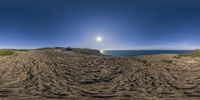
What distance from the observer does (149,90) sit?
685 inches

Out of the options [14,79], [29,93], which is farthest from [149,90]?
[14,79]

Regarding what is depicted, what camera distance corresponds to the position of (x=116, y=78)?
875 inches

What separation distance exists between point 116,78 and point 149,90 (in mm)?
5347

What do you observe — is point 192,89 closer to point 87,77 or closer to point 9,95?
point 87,77

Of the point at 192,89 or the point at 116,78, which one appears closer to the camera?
the point at 192,89

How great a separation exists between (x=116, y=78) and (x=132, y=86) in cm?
364

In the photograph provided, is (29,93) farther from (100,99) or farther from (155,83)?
(155,83)

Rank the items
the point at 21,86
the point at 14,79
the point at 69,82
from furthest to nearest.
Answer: the point at 14,79 → the point at 69,82 → the point at 21,86

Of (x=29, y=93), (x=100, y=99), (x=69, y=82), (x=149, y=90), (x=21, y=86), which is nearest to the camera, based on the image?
(x=100, y=99)

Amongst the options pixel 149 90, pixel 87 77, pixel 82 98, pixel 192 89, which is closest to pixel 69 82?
pixel 87 77

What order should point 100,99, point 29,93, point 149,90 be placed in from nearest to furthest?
point 100,99
point 29,93
point 149,90

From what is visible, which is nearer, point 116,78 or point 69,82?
point 69,82

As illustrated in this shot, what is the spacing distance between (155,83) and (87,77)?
700cm

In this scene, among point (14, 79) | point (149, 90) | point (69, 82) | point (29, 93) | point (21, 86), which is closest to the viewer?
point (29, 93)
